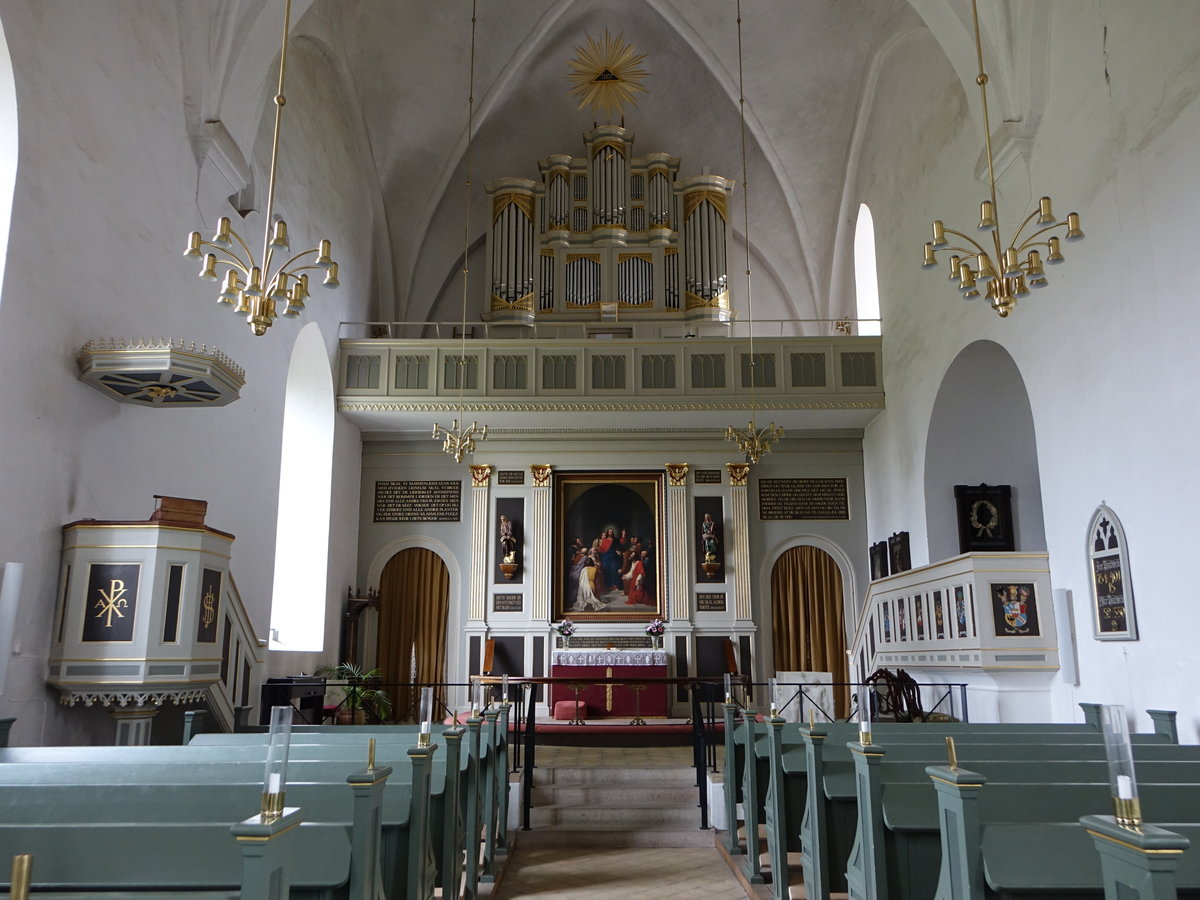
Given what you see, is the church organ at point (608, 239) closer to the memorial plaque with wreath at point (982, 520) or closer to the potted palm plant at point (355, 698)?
the memorial plaque with wreath at point (982, 520)

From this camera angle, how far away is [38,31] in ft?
23.1

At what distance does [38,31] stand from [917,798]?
7668 millimetres

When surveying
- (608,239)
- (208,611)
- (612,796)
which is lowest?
(612,796)

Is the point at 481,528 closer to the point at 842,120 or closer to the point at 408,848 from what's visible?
the point at 842,120

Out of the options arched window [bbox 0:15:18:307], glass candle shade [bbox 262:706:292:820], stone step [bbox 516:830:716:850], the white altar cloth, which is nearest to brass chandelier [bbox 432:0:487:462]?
the white altar cloth

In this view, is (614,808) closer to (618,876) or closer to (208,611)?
(618,876)

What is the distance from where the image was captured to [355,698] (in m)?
11.7

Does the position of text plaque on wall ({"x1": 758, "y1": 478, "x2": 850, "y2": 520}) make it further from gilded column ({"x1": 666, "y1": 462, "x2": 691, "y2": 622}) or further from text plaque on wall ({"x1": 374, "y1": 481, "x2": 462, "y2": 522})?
text plaque on wall ({"x1": 374, "y1": 481, "x2": 462, "y2": 522})

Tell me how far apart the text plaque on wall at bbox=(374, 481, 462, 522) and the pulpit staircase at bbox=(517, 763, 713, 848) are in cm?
661

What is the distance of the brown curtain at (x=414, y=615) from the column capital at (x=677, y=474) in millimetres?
3788

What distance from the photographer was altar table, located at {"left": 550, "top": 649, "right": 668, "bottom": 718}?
44.7 feet

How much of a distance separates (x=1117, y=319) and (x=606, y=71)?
1018 cm

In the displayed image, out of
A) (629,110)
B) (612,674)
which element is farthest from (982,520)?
(629,110)

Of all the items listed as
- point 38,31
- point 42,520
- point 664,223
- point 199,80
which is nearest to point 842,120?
point 664,223
